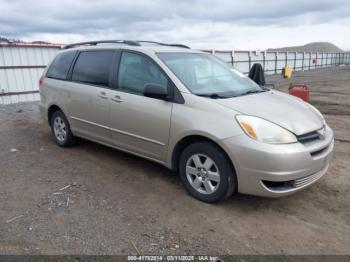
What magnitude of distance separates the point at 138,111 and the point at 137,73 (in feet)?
1.79

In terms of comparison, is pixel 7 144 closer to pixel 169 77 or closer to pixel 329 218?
pixel 169 77

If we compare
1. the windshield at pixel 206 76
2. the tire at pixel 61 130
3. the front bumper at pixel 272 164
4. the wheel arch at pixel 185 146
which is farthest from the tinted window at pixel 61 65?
the front bumper at pixel 272 164

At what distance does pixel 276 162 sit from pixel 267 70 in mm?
27961

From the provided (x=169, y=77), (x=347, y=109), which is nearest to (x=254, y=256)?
(x=169, y=77)

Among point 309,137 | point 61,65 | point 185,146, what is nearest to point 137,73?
point 185,146

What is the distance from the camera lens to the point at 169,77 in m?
3.98

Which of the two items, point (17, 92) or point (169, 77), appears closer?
point (169, 77)

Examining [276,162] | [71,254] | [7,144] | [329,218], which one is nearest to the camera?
[71,254]

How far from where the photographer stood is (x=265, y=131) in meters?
3.31

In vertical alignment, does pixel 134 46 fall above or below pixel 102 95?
above

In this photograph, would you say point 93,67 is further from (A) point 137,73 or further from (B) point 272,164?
(B) point 272,164

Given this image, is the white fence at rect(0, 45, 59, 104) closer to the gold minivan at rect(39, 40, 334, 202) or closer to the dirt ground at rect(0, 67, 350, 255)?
the gold minivan at rect(39, 40, 334, 202)

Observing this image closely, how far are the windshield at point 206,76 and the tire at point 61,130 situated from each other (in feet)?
7.62

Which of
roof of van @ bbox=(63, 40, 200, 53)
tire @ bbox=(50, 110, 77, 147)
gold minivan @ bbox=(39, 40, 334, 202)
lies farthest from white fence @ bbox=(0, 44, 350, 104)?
gold minivan @ bbox=(39, 40, 334, 202)
